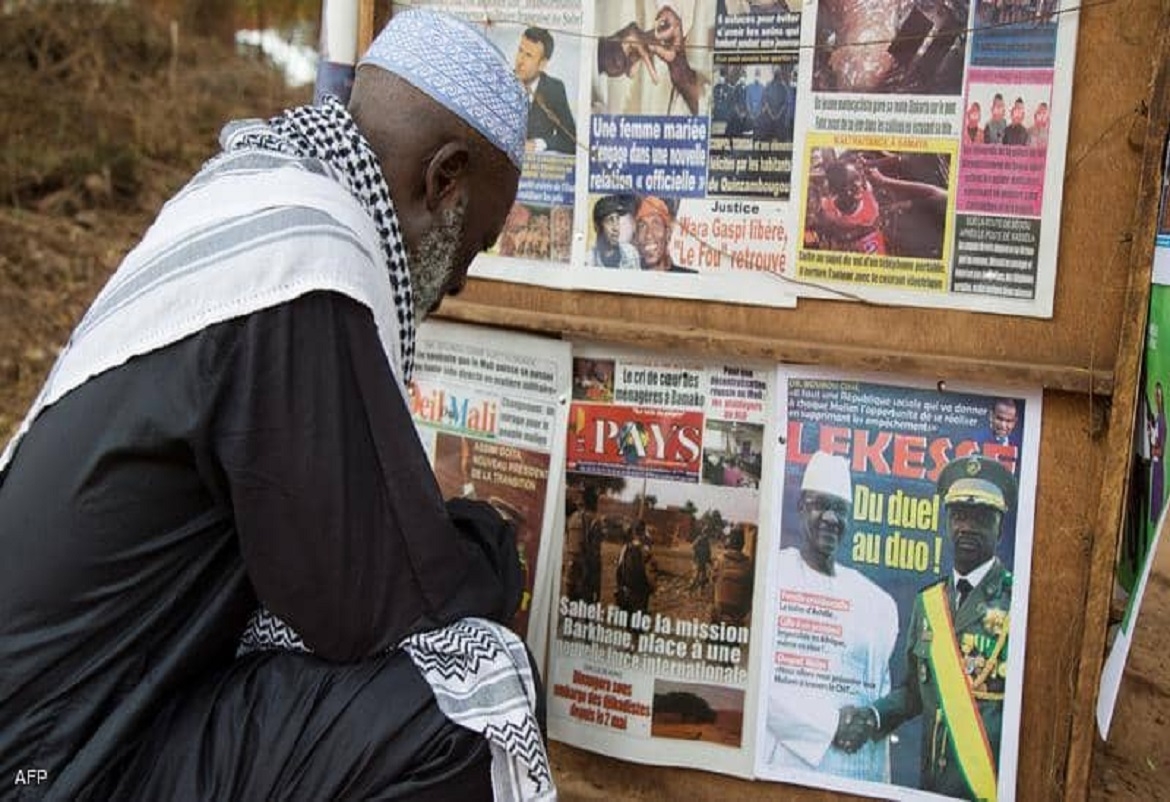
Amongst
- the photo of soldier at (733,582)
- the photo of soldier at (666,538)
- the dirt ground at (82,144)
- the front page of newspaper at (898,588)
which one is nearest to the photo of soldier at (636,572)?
the photo of soldier at (666,538)

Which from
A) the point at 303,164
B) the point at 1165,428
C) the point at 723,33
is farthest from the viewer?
the point at 723,33

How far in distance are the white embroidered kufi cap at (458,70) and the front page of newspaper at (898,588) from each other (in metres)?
0.66

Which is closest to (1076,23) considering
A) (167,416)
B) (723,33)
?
(723,33)

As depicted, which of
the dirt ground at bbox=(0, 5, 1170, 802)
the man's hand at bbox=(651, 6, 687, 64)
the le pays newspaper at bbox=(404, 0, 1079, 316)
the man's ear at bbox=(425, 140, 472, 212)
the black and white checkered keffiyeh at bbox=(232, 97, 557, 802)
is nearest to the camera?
the black and white checkered keffiyeh at bbox=(232, 97, 557, 802)

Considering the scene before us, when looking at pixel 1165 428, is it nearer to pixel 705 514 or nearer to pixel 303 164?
pixel 705 514

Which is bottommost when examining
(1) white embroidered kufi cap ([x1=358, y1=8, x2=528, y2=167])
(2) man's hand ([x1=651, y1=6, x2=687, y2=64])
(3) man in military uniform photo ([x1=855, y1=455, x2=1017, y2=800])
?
(3) man in military uniform photo ([x1=855, y1=455, x2=1017, y2=800])

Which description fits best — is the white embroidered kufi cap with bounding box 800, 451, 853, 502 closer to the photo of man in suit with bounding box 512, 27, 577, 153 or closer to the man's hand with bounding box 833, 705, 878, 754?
the man's hand with bounding box 833, 705, 878, 754

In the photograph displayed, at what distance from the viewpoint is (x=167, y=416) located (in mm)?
1674

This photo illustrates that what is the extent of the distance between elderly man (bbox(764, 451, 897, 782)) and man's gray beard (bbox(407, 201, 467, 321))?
70 centimetres

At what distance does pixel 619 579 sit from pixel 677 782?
389mm

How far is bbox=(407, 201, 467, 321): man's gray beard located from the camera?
6.77 feet

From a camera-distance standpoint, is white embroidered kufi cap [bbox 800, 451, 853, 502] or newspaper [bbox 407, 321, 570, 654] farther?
newspaper [bbox 407, 321, 570, 654]

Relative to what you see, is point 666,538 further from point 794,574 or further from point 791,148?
point 791,148

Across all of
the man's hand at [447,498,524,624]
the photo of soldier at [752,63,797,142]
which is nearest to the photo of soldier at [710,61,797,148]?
the photo of soldier at [752,63,797,142]
